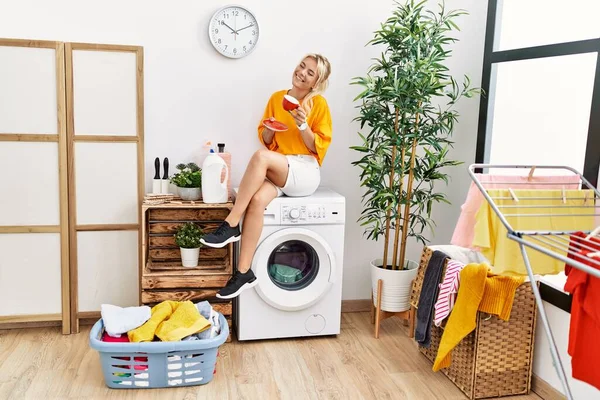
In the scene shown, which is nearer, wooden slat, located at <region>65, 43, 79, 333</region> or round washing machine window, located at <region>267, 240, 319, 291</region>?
wooden slat, located at <region>65, 43, 79, 333</region>

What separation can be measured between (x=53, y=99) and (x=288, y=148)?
50.6 inches

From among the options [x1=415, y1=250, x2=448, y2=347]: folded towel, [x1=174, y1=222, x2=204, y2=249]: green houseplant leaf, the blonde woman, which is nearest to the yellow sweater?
the blonde woman

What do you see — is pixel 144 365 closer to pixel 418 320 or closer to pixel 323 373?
pixel 323 373

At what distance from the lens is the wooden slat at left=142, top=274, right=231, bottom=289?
10.5 feet

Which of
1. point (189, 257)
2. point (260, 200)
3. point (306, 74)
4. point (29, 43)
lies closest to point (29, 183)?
point (29, 43)

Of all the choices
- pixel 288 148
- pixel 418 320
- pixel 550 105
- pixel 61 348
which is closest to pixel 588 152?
pixel 550 105

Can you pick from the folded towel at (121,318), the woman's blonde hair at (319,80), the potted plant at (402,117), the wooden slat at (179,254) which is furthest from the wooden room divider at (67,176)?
the potted plant at (402,117)

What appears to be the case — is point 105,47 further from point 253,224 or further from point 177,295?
point 177,295

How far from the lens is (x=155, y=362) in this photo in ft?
9.04

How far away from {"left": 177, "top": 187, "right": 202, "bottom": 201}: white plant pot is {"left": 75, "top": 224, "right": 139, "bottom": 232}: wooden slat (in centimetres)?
33

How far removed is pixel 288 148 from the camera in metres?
3.41

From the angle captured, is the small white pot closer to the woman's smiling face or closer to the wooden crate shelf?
the wooden crate shelf

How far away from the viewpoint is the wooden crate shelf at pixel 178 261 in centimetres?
321

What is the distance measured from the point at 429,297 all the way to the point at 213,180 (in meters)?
1.29
